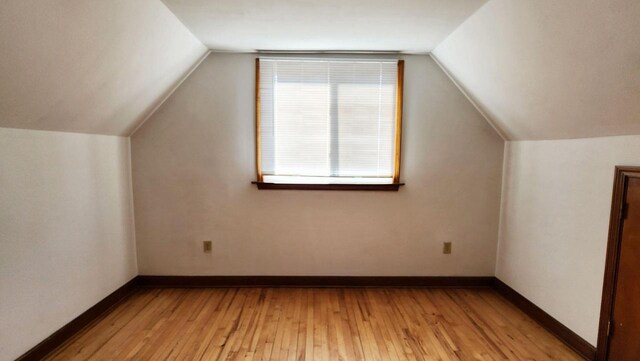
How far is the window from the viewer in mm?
2826

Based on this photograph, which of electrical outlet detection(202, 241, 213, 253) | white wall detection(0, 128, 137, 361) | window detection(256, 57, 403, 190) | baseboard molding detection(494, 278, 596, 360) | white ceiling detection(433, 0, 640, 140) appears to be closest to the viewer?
A: white ceiling detection(433, 0, 640, 140)

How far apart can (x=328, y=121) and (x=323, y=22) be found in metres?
0.94

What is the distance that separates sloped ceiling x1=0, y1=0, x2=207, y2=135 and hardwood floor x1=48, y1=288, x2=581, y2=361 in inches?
62.6

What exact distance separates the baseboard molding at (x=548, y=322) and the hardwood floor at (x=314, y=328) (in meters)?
0.05

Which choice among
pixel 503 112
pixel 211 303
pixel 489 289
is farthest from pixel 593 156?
pixel 211 303

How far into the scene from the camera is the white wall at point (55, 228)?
5.83 feet

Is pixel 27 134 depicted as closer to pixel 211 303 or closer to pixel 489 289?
pixel 211 303

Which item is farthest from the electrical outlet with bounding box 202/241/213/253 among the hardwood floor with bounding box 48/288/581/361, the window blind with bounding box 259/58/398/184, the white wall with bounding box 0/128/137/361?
the window blind with bounding box 259/58/398/184

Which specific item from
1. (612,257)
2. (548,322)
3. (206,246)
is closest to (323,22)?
(206,246)

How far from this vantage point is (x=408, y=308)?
2.66 m

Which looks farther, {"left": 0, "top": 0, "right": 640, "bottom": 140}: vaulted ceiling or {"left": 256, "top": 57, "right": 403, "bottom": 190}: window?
{"left": 256, "top": 57, "right": 403, "bottom": 190}: window

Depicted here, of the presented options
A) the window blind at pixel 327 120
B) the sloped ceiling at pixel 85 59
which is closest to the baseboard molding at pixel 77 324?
the sloped ceiling at pixel 85 59

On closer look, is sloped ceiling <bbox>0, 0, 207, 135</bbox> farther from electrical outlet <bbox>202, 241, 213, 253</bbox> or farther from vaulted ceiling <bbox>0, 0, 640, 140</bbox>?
electrical outlet <bbox>202, 241, 213, 253</bbox>

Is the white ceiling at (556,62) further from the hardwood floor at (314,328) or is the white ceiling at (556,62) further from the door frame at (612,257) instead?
the hardwood floor at (314,328)
